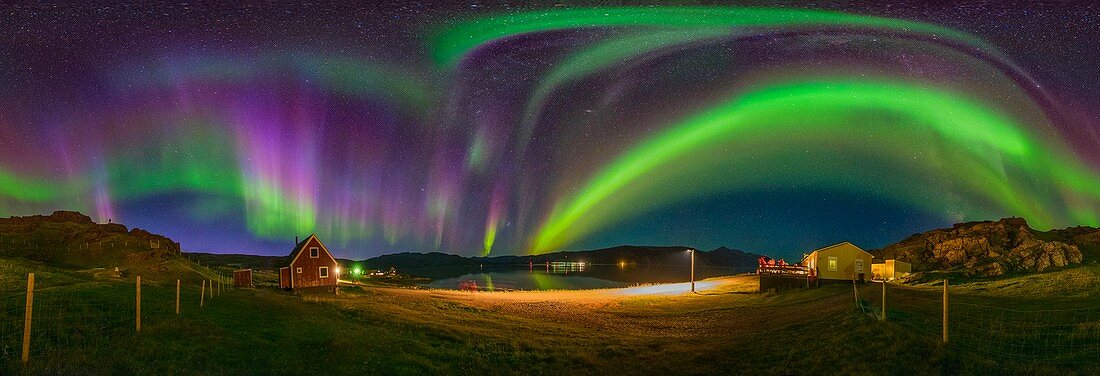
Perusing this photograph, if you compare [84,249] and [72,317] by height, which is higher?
[72,317]

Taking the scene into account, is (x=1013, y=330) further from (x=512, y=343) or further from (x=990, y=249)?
(x=990, y=249)

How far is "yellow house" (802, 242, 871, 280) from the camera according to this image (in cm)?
6688

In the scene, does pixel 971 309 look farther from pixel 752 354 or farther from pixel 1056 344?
pixel 752 354

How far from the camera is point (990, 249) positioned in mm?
64375

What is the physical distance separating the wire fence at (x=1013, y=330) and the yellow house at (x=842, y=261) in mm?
38861

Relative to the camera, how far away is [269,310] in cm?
2802

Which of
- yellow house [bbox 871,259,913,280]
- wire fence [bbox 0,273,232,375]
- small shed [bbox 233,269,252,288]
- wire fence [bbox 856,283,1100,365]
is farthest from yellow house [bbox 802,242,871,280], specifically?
small shed [bbox 233,269,252,288]

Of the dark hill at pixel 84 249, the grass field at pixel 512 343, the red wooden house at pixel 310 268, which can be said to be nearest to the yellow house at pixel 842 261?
the grass field at pixel 512 343

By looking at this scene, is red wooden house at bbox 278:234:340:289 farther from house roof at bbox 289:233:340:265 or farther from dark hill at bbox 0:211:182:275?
dark hill at bbox 0:211:182:275

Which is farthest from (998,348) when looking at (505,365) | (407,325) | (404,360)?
(407,325)

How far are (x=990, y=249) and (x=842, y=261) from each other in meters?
16.5

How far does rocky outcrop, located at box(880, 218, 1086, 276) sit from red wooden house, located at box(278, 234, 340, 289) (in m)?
67.4

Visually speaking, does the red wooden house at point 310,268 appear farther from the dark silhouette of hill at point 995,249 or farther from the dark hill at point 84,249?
the dark silhouette of hill at point 995,249

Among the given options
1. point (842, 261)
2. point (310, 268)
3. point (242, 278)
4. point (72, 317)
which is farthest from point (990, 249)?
point (242, 278)
